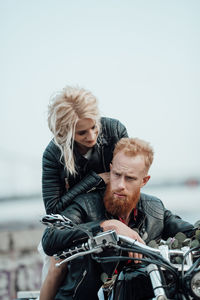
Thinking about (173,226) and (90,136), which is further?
(90,136)

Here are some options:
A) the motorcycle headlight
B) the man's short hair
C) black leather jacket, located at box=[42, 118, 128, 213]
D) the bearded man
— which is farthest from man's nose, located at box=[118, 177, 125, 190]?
the motorcycle headlight

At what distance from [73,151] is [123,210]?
2.18ft

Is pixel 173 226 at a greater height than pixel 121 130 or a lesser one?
lesser

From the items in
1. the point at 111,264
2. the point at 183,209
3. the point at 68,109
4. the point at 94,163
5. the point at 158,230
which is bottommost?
the point at 111,264

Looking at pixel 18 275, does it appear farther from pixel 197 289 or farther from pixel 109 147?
pixel 197 289

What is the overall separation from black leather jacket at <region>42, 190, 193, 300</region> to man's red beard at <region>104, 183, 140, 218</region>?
2.6 inches

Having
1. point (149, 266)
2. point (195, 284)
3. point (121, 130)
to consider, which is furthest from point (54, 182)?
point (195, 284)

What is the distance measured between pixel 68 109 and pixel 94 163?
45 cm

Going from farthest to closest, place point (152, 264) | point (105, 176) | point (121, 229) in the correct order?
point (105, 176) < point (121, 229) < point (152, 264)

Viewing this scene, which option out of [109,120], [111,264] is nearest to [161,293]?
[111,264]

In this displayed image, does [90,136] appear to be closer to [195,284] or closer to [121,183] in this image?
[121,183]

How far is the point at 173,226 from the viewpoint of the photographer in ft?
10.2

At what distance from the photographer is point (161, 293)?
6.36 ft

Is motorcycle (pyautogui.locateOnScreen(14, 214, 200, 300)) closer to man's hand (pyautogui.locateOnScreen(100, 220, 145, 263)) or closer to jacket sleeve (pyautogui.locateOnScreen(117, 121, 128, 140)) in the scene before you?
man's hand (pyautogui.locateOnScreen(100, 220, 145, 263))
